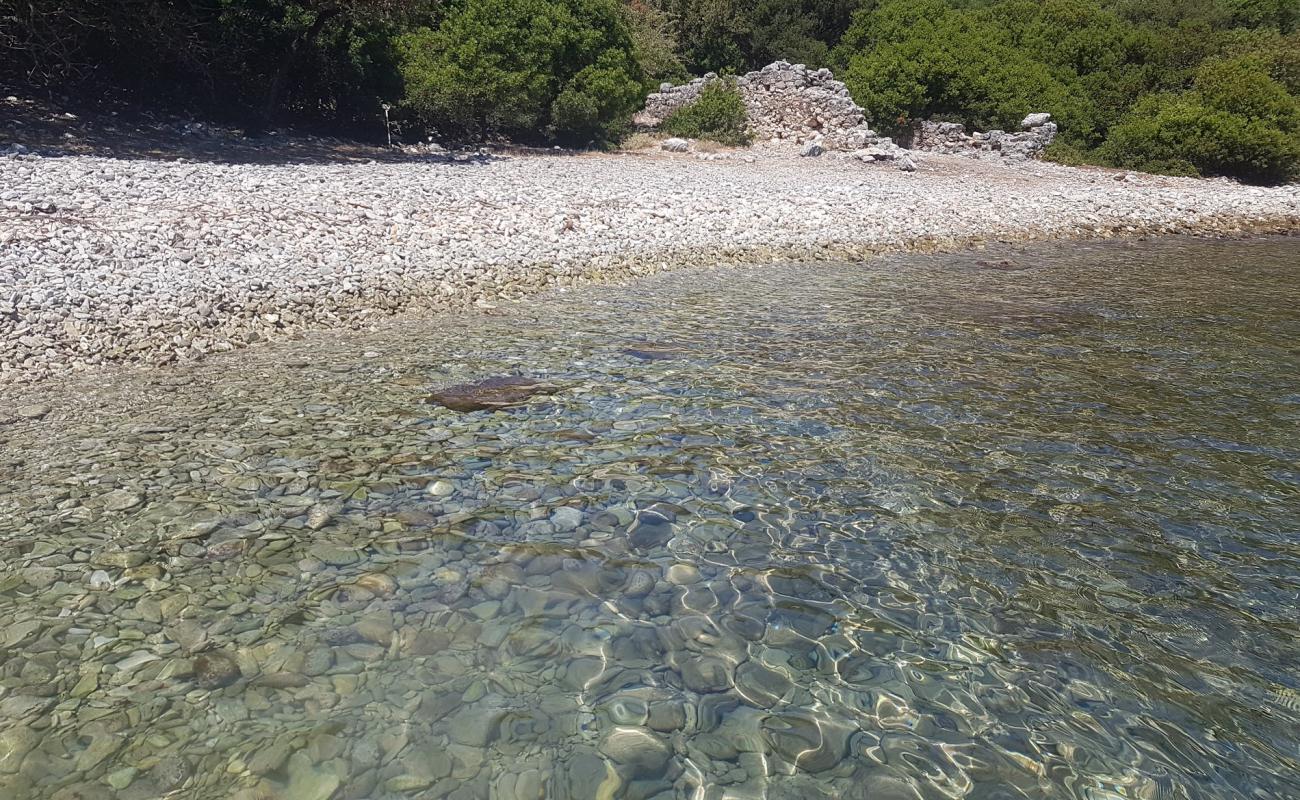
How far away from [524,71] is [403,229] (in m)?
11.3

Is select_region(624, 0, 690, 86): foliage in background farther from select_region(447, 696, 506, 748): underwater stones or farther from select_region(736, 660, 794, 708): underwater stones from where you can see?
select_region(447, 696, 506, 748): underwater stones

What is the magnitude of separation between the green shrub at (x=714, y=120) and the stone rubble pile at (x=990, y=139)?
6.36m

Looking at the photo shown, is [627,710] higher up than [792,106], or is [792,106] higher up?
[792,106]

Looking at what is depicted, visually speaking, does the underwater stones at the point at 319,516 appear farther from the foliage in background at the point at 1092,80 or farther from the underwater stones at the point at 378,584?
the foliage in background at the point at 1092,80

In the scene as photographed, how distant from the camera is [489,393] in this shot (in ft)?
25.1

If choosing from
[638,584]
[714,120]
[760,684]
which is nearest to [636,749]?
[760,684]

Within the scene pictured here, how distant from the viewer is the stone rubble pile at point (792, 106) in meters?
27.4

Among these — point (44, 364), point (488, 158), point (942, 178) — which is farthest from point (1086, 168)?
point (44, 364)

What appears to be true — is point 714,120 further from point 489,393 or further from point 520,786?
point 520,786

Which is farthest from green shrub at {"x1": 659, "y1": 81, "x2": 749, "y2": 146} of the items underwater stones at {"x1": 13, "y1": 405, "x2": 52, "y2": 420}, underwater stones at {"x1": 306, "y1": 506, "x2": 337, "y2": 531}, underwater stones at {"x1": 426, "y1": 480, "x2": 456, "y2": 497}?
underwater stones at {"x1": 306, "y1": 506, "x2": 337, "y2": 531}

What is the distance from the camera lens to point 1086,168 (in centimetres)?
2627

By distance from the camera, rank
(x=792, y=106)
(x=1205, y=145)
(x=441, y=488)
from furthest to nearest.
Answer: (x=792, y=106)
(x=1205, y=145)
(x=441, y=488)

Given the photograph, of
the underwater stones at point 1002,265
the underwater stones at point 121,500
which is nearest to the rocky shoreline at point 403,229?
the underwater stones at point 1002,265

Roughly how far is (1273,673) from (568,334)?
7293 mm
